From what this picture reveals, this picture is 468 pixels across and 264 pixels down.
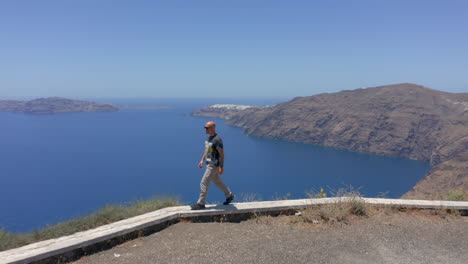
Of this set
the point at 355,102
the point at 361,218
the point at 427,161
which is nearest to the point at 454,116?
the point at 427,161

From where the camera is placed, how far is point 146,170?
7125 centimetres

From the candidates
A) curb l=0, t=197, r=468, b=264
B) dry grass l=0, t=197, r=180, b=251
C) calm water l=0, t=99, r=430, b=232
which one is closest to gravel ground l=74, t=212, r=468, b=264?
curb l=0, t=197, r=468, b=264

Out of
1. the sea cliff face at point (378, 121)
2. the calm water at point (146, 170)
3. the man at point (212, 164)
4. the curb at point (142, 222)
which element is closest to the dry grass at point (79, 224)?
the curb at point (142, 222)

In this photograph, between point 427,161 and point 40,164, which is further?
point 427,161

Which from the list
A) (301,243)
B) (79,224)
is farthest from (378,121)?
(79,224)

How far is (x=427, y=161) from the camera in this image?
302ft

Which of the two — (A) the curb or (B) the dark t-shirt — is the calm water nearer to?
(A) the curb

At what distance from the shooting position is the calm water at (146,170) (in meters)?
52.8

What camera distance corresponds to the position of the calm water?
52.8 m

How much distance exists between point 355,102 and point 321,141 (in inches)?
1463

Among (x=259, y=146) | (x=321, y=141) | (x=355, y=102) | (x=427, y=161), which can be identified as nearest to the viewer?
(x=427, y=161)

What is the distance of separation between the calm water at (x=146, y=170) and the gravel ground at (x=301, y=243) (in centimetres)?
2918

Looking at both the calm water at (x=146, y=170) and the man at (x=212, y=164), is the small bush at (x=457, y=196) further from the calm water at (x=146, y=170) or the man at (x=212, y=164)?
the calm water at (x=146, y=170)

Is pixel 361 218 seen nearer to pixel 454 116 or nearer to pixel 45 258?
pixel 45 258
